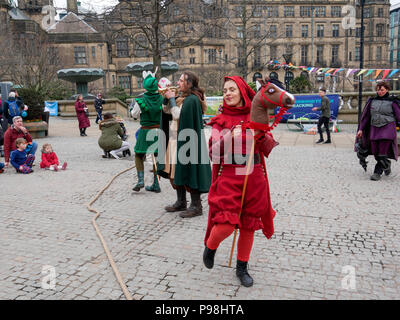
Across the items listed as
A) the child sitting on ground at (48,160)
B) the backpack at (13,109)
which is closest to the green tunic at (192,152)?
the child sitting on ground at (48,160)

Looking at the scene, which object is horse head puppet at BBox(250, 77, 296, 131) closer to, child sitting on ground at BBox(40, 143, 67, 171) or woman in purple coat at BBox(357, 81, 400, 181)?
woman in purple coat at BBox(357, 81, 400, 181)

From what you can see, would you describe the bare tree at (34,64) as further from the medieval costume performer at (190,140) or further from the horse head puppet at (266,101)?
the horse head puppet at (266,101)

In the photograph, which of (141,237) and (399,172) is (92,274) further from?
(399,172)

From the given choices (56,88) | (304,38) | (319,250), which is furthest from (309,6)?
(319,250)

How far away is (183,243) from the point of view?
15.9ft

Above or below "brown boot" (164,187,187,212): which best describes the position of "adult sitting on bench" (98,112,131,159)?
above

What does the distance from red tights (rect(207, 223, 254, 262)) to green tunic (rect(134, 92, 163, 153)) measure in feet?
11.1

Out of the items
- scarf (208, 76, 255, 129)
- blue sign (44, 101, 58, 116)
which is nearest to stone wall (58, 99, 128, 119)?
blue sign (44, 101, 58, 116)

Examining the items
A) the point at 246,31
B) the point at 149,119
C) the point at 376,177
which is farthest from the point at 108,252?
the point at 246,31

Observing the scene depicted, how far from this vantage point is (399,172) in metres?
8.64

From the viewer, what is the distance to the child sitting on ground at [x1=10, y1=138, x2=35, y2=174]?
9367 millimetres

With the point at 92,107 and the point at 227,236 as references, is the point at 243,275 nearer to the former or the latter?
the point at 227,236

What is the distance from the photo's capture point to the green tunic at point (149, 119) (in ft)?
21.7

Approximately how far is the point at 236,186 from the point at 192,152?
2069 mm
